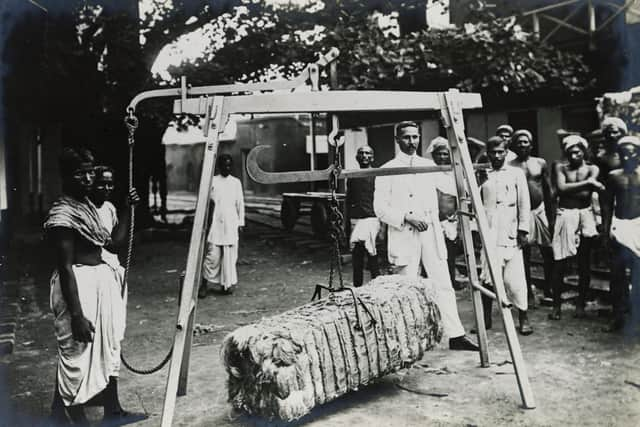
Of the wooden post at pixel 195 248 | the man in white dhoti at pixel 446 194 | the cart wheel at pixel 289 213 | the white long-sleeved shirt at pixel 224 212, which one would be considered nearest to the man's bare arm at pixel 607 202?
the man in white dhoti at pixel 446 194

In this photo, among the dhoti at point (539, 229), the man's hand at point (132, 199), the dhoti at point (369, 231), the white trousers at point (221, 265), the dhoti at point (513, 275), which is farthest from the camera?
the white trousers at point (221, 265)


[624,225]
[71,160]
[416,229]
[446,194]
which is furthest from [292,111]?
[446,194]

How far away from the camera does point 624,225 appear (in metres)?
5.05

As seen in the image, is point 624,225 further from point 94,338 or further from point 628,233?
point 94,338

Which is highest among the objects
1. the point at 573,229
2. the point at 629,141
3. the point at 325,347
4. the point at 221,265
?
the point at 629,141

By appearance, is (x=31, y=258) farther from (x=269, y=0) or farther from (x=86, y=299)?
(x=86, y=299)

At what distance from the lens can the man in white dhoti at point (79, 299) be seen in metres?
3.56

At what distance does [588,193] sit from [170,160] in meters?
36.4

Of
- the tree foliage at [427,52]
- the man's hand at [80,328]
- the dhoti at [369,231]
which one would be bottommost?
the man's hand at [80,328]

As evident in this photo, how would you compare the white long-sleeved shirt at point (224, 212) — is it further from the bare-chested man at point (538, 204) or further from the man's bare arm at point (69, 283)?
the man's bare arm at point (69, 283)

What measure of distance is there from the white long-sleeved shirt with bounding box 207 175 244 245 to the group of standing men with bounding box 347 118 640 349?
228 centimetres

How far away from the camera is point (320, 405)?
4.02 meters

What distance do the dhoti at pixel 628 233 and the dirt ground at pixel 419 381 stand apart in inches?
33.8

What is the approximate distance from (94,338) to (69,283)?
0.40 metres
